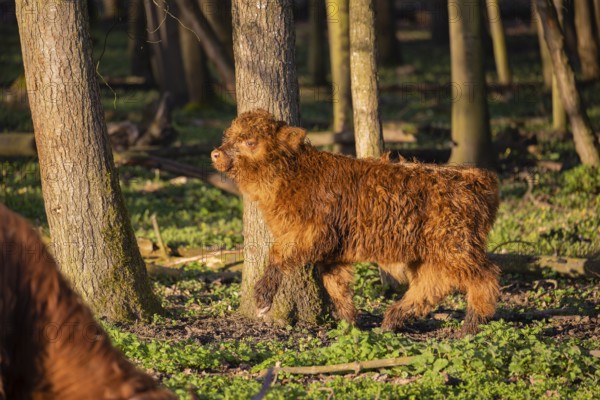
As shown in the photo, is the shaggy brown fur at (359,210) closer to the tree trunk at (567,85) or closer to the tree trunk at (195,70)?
the tree trunk at (567,85)

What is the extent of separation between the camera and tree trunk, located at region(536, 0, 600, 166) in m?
14.2

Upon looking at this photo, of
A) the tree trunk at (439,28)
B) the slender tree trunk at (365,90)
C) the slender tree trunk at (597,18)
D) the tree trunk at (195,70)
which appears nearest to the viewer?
the slender tree trunk at (365,90)

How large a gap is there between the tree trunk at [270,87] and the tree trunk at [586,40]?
17.2 metres

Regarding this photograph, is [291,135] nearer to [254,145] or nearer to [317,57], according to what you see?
[254,145]

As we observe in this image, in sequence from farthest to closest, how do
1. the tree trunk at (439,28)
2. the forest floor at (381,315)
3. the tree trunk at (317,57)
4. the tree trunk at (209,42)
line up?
the tree trunk at (439,28)
the tree trunk at (317,57)
the tree trunk at (209,42)
the forest floor at (381,315)

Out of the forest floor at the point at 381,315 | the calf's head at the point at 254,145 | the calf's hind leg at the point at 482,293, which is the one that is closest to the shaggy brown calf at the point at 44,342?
the forest floor at the point at 381,315

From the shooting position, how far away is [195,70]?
74.8 feet

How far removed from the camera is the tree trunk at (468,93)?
15.0 m

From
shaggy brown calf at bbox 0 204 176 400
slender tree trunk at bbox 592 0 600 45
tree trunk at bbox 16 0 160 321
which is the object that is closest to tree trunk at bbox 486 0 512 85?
slender tree trunk at bbox 592 0 600 45

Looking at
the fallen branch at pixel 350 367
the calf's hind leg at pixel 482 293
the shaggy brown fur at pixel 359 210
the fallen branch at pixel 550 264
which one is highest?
the shaggy brown fur at pixel 359 210

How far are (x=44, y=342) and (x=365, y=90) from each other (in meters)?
6.47

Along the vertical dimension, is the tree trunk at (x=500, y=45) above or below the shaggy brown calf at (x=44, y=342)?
above

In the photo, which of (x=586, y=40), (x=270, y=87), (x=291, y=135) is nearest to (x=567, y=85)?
(x=270, y=87)

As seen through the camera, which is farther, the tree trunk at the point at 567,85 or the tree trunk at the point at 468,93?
the tree trunk at the point at 468,93
